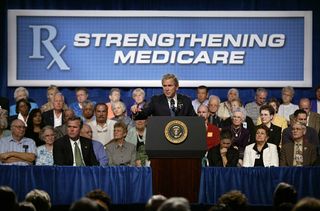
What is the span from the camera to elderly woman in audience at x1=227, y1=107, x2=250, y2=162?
1034 cm

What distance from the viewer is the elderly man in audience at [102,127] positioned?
10648 mm

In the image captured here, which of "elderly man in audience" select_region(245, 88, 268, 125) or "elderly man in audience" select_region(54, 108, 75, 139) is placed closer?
"elderly man in audience" select_region(54, 108, 75, 139)

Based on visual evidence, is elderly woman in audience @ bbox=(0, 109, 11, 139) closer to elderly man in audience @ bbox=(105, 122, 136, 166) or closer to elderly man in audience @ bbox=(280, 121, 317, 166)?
elderly man in audience @ bbox=(105, 122, 136, 166)

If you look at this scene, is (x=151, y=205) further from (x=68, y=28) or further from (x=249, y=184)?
(x=68, y=28)

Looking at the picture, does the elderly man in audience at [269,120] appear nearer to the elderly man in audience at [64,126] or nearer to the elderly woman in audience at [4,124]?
the elderly man in audience at [64,126]

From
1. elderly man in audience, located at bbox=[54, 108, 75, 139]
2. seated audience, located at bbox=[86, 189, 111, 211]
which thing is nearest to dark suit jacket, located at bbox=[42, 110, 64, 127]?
elderly man in audience, located at bbox=[54, 108, 75, 139]

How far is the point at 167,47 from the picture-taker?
13234 mm

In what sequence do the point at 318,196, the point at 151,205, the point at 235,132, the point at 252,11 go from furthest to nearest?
the point at 252,11, the point at 235,132, the point at 318,196, the point at 151,205

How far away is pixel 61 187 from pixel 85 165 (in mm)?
608

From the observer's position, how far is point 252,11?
43.2ft

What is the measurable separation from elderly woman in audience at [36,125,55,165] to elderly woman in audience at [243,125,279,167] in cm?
220

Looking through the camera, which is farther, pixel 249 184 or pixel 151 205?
pixel 249 184

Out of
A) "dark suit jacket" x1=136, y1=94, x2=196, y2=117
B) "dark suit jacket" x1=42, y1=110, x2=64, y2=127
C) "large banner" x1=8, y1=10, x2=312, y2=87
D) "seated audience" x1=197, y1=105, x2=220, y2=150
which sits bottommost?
"seated audience" x1=197, y1=105, x2=220, y2=150
